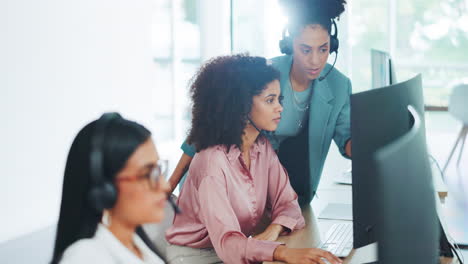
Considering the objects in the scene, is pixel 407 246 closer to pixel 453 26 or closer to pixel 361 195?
pixel 361 195

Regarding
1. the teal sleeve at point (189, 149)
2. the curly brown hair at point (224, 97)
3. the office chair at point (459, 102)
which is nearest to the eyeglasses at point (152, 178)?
the curly brown hair at point (224, 97)

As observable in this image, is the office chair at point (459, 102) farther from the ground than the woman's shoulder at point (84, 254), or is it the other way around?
the woman's shoulder at point (84, 254)

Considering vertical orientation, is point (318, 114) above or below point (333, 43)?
below

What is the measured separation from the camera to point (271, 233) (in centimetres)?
147

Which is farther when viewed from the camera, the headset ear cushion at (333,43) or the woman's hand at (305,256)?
the headset ear cushion at (333,43)

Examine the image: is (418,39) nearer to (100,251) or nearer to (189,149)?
(189,149)

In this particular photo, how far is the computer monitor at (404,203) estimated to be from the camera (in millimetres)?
576

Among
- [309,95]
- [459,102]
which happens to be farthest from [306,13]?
[459,102]

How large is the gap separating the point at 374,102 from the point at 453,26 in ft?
20.7

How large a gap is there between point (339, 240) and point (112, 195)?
2.94 ft

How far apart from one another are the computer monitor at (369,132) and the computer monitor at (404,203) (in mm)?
281

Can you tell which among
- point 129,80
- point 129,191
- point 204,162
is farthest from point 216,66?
point 129,80

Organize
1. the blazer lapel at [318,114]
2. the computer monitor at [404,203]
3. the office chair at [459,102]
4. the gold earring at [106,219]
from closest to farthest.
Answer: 1. the computer monitor at [404,203]
2. the gold earring at [106,219]
3. the blazer lapel at [318,114]
4. the office chair at [459,102]

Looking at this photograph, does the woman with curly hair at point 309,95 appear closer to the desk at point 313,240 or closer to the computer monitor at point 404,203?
the desk at point 313,240
